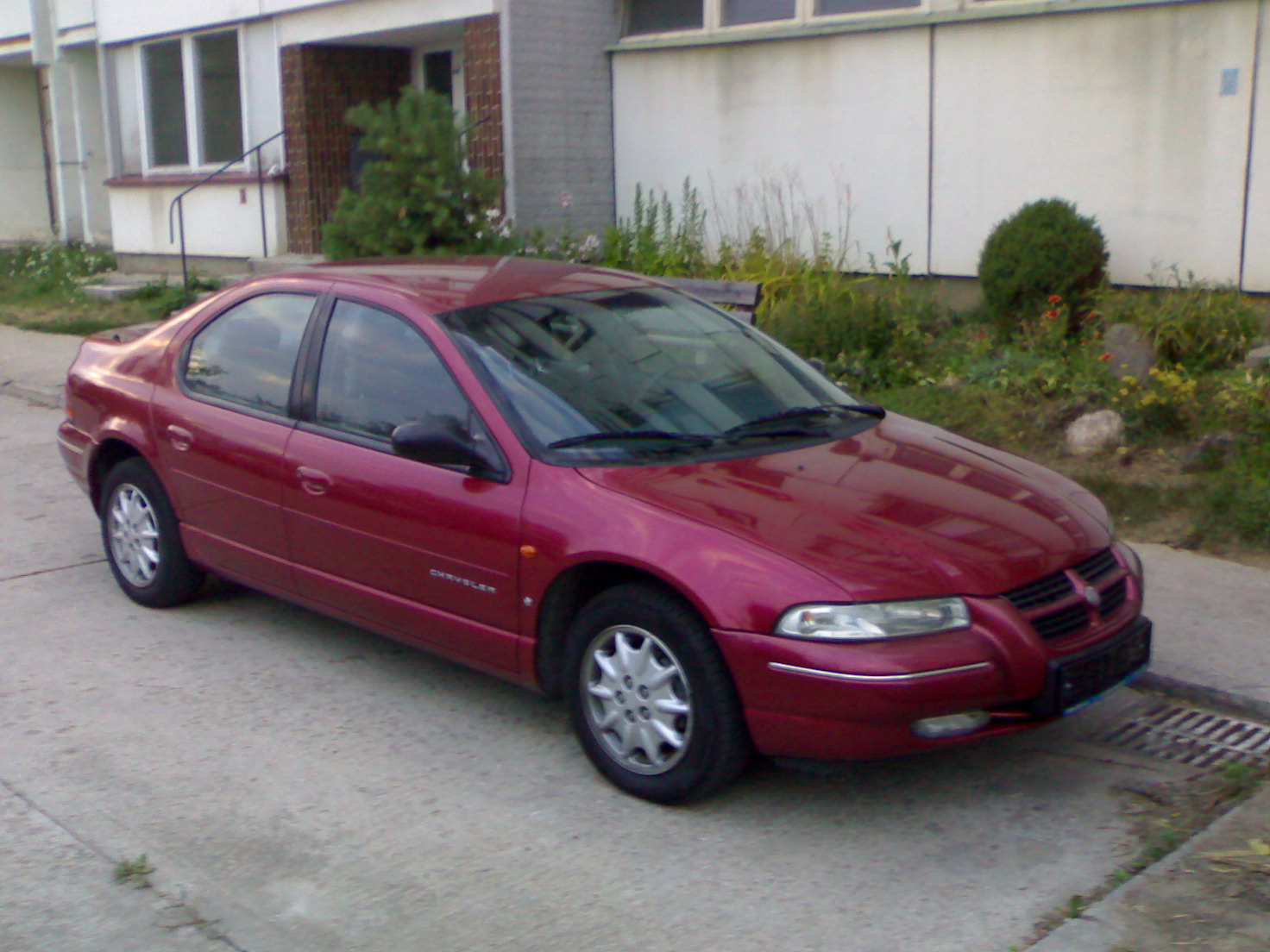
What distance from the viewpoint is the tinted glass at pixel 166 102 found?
685 inches

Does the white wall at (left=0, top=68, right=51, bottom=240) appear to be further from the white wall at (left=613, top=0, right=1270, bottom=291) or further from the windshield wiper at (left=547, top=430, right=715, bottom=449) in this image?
the windshield wiper at (left=547, top=430, right=715, bottom=449)

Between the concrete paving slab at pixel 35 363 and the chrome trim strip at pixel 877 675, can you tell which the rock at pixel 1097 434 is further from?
the concrete paving slab at pixel 35 363

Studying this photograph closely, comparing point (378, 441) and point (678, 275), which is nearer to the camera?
point (378, 441)

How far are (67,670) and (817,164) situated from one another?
7.64 m

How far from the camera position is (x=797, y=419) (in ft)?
17.2

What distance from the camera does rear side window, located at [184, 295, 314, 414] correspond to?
562cm

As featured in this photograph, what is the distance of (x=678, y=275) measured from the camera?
1157cm

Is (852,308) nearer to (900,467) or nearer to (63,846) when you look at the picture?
(900,467)

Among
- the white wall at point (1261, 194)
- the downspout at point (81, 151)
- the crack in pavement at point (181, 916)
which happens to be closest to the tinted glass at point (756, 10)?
the white wall at point (1261, 194)

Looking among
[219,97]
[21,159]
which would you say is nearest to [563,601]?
[219,97]

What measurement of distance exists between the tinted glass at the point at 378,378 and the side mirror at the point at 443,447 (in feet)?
0.46

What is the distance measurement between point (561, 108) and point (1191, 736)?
9436mm

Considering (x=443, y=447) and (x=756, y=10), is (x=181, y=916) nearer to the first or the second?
(x=443, y=447)

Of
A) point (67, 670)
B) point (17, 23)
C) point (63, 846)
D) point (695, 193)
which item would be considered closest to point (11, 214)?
point (17, 23)
